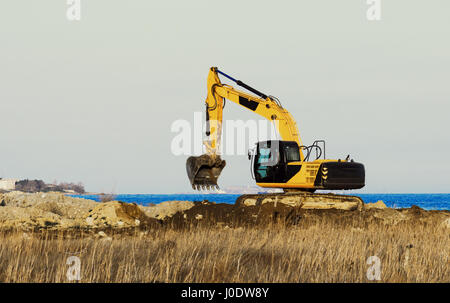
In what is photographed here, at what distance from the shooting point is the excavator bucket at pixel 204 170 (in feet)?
65.9

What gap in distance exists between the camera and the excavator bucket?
65.9 feet

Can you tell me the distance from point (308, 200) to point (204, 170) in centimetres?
406

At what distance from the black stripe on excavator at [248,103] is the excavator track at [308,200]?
11.5 ft

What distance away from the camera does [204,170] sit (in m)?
20.3

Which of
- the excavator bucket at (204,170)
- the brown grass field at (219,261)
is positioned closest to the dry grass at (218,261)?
the brown grass field at (219,261)

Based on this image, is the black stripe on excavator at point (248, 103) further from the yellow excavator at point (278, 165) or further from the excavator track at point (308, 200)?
the excavator track at point (308, 200)

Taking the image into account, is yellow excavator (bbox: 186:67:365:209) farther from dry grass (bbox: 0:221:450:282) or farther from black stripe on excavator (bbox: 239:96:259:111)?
dry grass (bbox: 0:221:450:282)

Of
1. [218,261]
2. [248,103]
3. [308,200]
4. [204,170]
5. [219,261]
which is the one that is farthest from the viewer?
[248,103]

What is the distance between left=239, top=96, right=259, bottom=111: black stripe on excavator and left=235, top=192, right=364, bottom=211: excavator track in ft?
11.5

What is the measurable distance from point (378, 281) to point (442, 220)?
1222 centimetres

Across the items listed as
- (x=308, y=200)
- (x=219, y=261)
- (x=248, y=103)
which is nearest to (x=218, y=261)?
(x=219, y=261)

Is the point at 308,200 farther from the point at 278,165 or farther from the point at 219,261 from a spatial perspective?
the point at 219,261
